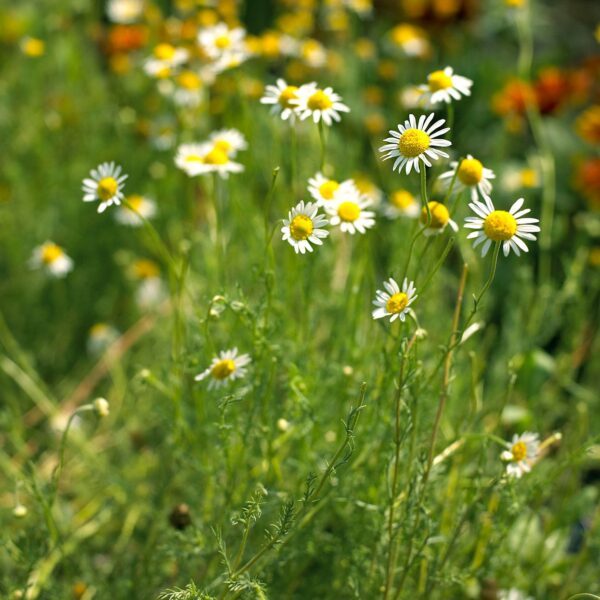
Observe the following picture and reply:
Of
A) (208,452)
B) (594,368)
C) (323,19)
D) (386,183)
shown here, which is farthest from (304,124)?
(208,452)

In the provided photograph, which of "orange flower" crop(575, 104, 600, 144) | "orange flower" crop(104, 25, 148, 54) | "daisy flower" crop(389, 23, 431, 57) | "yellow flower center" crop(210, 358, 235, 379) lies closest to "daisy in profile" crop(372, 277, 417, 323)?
"yellow flower center" crop(210, 358, 235, 379)

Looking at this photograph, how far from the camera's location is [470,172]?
0.95 meters

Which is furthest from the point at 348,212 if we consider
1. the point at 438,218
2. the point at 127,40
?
the point at 127,40

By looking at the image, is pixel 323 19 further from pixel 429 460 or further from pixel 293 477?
pixel 429 460

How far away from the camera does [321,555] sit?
117 cm

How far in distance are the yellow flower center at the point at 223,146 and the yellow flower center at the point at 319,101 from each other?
0.29 m

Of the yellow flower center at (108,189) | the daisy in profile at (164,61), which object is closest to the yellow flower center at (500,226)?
the yellow flower center at (108,189)

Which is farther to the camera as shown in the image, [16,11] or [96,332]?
[16,11]

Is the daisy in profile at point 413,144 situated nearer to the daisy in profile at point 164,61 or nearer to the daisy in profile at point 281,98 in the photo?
the daisy in profile at point 281,98

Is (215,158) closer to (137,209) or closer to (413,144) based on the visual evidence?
(413,144)

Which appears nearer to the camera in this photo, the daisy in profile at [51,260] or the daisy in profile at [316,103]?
the daisy in profile at [316,103]

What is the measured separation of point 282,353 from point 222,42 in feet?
2.06

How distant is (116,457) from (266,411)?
606mm

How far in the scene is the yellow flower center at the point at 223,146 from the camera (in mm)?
1300
